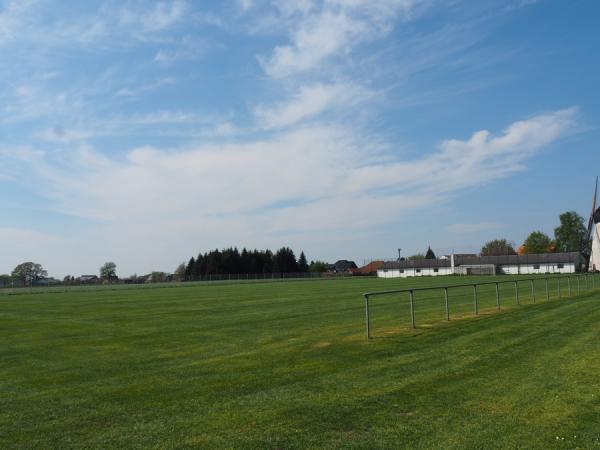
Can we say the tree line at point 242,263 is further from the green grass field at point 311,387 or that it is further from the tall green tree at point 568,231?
the green grass field at point 311,387

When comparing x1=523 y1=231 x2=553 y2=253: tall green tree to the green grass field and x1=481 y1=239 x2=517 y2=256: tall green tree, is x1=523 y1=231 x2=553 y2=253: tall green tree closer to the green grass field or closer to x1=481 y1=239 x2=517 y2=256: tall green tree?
x1=481 y1=239 x2=517 y2=256: tall green tree

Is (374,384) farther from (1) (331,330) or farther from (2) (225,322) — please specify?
(2) (225,322)

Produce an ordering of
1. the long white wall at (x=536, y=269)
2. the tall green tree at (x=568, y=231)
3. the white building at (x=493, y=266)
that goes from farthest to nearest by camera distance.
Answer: the tall green tree at (x=568, y=231)
the white building at (x=493, y=266)
the long white wall at (x=536, y=269)

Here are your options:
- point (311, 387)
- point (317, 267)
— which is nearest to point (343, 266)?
point (317, 267)

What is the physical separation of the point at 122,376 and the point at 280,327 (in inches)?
310

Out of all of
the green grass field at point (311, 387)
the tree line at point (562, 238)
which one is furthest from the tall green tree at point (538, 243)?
the green grass field at point (311, 387)

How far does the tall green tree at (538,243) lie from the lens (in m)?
145

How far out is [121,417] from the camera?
7.30m

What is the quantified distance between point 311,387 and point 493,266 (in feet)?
371

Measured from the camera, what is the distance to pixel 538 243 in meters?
146

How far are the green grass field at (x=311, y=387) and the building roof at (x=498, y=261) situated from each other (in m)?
105

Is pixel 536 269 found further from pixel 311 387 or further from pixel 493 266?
pixel 311 387

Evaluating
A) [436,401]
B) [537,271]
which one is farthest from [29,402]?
[537,271]

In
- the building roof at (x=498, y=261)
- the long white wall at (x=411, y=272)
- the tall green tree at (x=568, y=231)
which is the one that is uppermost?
the tall green tree at (x=568, y=231)
